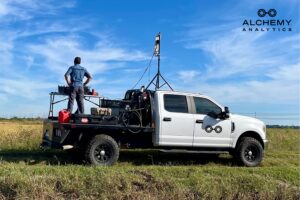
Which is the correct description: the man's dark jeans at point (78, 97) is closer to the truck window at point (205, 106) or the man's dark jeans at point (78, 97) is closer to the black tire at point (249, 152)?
the truck window at point (205, 106)

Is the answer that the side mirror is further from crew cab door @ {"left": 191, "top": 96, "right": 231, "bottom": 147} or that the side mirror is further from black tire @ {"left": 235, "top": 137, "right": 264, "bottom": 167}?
black tire @ {"left": 235, "top": 137, "right": 264, "bottom": 167}

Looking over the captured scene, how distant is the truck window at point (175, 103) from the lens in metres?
12.2

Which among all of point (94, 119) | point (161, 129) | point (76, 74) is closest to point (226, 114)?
point (161, 129)

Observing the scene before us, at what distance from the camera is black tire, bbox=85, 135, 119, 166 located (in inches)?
447

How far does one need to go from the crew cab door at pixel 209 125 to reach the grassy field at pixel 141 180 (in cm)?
64

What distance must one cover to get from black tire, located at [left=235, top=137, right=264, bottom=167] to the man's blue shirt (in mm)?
4452

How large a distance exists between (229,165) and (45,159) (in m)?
4.87

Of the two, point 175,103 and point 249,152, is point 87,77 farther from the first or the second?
point 249,152

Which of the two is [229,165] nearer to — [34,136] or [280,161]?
[280,161]

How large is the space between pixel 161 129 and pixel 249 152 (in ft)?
8.38

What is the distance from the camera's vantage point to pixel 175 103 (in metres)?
12.3

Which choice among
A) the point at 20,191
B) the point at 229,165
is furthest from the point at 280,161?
the point at 20,191

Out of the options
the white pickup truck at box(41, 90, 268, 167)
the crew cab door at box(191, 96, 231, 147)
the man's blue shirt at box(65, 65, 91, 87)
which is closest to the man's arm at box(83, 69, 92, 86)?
the man's blue shirt at box(65, 65, 91, 87)

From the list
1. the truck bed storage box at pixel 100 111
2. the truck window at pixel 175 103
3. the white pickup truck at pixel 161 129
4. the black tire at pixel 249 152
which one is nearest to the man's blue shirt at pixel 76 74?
the white pickup truck at pixel 161 129
